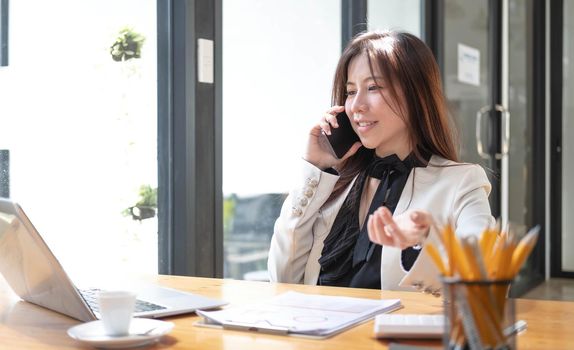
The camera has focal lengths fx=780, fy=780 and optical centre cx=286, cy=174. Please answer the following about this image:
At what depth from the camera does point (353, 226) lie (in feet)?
6.52

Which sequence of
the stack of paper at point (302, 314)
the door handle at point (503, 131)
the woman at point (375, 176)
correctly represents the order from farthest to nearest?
the door handle at point (503, 131), the woman at point (375, 176), the stack of paper at point (302, 314)

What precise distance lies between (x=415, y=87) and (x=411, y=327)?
962 mm

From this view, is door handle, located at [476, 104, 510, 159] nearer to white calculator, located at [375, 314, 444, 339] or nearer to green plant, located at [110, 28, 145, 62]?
green plant, located at [110, 28, 145, 62]

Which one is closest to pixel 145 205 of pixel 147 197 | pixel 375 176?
pixel 147 197

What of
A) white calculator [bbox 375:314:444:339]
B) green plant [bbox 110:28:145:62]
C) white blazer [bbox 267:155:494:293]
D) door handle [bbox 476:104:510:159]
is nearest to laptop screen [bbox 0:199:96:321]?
white calculator [bbox 375:314:444:339]

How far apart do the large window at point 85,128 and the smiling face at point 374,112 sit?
2.36 ft

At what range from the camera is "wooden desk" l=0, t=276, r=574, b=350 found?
1106 mm

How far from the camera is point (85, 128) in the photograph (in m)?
2.22

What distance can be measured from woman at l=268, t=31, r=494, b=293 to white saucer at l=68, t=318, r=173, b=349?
796 mm

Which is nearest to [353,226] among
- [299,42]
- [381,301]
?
[381,301]

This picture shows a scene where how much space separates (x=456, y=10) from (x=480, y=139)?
3.17ft

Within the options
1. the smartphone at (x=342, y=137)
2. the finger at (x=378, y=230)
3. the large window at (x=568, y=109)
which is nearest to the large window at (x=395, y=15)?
the smartphone at (x=342, y=137)

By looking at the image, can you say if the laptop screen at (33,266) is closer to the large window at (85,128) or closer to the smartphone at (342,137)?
the large window at (85,128)

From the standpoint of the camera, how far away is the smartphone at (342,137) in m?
2.06
